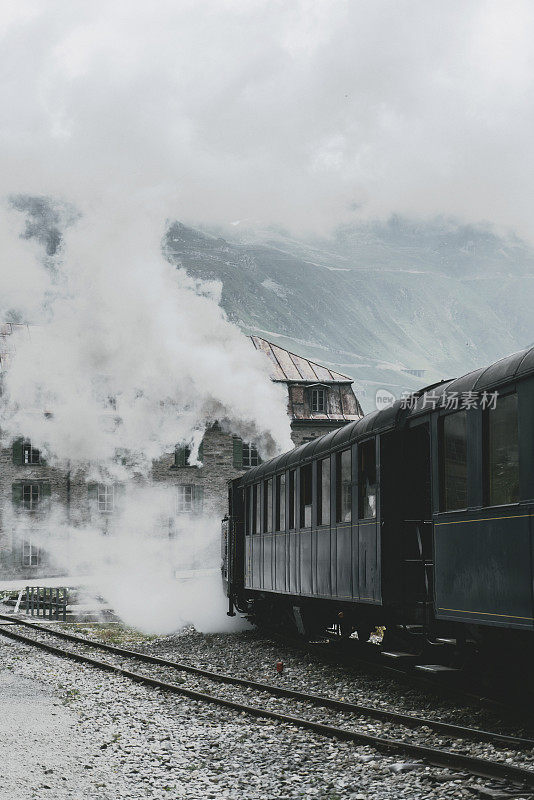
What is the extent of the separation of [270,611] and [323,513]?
5.62 metres

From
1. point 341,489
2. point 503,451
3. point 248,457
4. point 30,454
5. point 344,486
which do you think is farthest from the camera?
point 248,457

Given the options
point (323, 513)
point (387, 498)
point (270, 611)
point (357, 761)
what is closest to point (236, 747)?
point (357, 761)

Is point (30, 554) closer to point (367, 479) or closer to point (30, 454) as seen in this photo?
point (30, 454)

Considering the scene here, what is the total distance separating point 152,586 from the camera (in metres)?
33.1

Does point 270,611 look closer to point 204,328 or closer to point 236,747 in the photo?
point 236,747

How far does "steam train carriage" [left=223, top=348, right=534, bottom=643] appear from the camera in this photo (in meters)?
7.82

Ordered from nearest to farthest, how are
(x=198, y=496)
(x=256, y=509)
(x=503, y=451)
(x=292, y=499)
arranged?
(x=503, y=451)
(x=292, y=499)
(x=256, y=509)
(x=198, y=496)

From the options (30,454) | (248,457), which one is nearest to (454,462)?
(248,457)

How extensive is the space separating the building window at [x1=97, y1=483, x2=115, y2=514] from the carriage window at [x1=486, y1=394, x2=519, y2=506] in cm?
4310

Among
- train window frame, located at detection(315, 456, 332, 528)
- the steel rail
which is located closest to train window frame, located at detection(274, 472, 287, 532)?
train window frame, located at detection(315, 456, 332, 528)

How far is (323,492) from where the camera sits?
13.6 metres

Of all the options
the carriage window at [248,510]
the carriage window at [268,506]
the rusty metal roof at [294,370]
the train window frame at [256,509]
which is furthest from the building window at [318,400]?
the carriage window at [268,506]

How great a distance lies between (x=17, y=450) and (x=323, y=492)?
39186 millimetres

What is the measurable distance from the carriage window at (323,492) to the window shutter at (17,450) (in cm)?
3874
